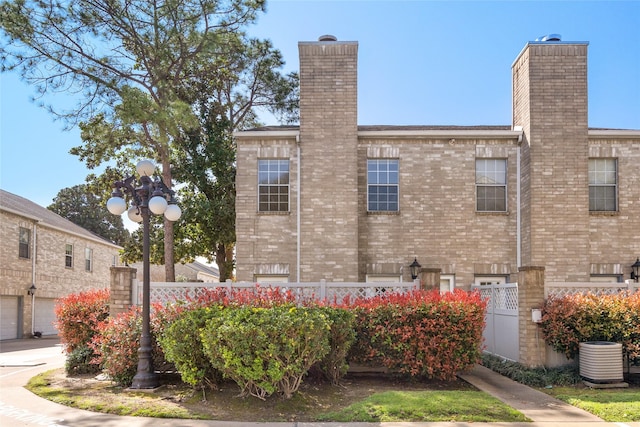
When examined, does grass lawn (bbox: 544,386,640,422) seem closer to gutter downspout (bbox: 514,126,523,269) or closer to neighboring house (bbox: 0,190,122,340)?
gutter downspout (bbox: 514,126,523,269)

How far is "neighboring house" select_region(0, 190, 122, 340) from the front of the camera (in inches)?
879

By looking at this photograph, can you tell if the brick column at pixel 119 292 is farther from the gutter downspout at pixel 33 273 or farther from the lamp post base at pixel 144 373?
the gutter downspout at pixel 33 273

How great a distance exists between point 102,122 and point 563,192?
1481 centimetres

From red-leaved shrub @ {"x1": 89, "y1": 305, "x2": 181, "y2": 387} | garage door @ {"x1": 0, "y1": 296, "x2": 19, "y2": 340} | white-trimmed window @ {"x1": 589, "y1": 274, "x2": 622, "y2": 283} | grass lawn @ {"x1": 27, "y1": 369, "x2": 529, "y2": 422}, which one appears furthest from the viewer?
garage door @ {"x1": 0, "y1": 296, "x2": 19, "y2": 340}

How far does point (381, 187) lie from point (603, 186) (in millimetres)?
6553

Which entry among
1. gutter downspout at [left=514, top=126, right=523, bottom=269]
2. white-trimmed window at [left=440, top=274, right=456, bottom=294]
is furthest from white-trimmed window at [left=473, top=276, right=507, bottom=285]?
white-trimmed window at [left=440, top=274, right=456, bottom=294]

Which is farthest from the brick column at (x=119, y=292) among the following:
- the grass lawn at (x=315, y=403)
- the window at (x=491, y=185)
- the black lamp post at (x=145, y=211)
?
the window at (x=491, y=185)

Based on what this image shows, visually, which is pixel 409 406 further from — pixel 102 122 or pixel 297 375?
pixel 102 122

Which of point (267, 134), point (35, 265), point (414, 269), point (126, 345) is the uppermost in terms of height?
point (267, 134)

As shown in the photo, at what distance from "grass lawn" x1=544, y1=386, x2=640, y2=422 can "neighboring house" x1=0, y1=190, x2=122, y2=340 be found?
20.6 m

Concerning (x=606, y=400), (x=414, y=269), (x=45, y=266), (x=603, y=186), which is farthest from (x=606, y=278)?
(x=45, y=266)

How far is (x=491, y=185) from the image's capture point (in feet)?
49.4

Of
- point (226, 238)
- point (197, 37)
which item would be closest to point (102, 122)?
point (197, 37)

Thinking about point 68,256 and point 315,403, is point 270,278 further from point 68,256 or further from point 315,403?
point 68,256
